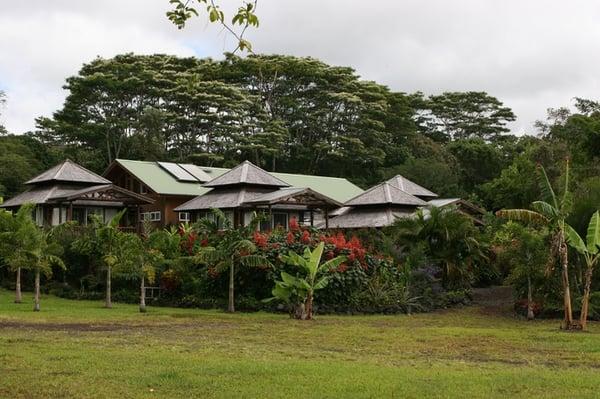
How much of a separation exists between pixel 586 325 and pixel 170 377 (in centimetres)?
1511

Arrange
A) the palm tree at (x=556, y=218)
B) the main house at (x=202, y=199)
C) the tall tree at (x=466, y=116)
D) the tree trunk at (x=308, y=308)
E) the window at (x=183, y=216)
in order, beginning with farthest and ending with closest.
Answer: the tall tree at (x=466, y=116) < the window at (x=183, y=216) < the main house at (x=202, y=199) < the tree trunk at (x=308, y=308) < the palm tree at (x=556, y=218)

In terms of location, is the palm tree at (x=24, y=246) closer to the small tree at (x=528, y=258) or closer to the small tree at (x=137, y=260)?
the small tree at (x=137, y=260)

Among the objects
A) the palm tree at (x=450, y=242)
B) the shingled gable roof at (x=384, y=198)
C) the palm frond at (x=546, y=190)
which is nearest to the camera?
the palm frond at (x=546, y=190)

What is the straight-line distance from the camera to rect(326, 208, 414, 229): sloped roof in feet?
116

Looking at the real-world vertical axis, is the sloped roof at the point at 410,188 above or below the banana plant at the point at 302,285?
above

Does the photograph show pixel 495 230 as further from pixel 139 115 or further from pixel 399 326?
pixel 139 115

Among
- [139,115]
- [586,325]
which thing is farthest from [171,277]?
[139,115]

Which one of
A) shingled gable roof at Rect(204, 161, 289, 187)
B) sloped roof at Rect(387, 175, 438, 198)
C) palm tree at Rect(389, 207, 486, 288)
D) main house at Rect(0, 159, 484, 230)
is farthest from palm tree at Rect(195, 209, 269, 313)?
sloped roof at Rect(387, 175, 438, 198)

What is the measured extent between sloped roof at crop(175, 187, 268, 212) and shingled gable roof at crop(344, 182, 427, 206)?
16.2ft

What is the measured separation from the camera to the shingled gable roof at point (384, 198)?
118 ft

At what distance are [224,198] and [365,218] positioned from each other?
24.1 ft

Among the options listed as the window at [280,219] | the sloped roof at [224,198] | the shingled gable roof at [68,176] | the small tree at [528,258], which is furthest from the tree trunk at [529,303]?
the shingled gable roof at [68,176]

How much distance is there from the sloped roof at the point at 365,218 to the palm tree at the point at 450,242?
3.89m

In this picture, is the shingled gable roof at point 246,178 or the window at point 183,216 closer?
the shingled gable roof at point 246,178
